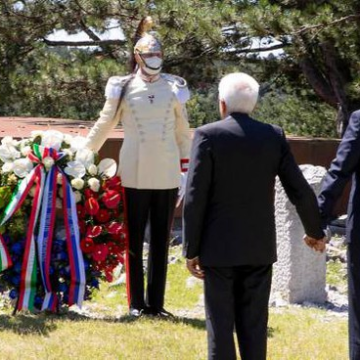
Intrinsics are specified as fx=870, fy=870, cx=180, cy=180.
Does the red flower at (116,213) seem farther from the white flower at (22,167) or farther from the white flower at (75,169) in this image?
the white flower at (22,167)

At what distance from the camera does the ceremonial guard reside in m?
5.60

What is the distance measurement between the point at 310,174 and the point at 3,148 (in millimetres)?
2932

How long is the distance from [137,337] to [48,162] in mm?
1304

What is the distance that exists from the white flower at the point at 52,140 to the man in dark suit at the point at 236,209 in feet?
6.66

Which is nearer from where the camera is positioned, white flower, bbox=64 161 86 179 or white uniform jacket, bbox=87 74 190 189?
white uniform jacket, bbox=87 74 190 189

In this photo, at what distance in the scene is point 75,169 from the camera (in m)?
5.73

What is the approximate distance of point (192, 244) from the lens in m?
3.92

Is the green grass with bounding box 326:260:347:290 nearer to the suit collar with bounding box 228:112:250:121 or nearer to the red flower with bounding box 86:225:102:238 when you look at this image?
the red flower with bounding box 86:225:102:238

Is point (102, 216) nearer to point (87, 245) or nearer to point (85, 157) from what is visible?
point (87, 245)

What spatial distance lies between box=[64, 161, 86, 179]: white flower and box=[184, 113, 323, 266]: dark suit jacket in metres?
1.91

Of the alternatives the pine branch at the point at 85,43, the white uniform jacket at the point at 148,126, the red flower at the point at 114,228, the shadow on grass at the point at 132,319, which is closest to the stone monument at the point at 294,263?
the shadow on grass at the point at 132,319

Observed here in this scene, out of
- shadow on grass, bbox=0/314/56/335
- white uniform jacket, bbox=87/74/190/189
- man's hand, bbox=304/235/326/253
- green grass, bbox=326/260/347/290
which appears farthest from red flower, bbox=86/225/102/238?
green grass, bbox=326/260/347/290

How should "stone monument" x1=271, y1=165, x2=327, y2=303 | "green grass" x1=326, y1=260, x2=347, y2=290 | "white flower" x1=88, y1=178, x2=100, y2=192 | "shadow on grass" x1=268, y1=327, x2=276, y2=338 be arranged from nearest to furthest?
"shadow on grass" x1=268, y1=327, x2=276, y2=338, "white flower" x1=88, y1=178, x2=100, y2=192, "stone monument" x1=271, y1=165, x2=327, y2=303, "green grass" x1=326, y1=260, x2=347, y2=290

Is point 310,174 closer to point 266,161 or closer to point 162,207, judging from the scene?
point 162,207
